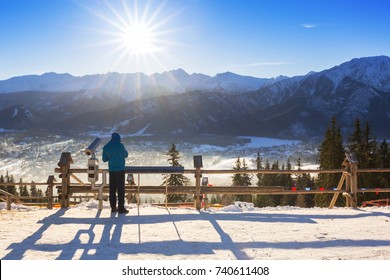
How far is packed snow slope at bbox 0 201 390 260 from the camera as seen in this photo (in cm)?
668

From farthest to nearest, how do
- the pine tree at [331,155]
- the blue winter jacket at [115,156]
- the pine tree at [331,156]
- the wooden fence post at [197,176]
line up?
the pine tree at [331,155] < the pine tree at [331,156] < the wooden fence post at [197,176] < the blue winter jacket at [115,156]

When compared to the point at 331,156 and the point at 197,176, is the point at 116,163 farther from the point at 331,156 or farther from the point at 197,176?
the point at 331,156

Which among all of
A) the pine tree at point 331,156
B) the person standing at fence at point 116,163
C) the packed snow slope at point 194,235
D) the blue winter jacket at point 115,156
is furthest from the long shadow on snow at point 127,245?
the pine tree at point 331,156

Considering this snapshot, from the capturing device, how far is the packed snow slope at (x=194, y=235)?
6680 mm

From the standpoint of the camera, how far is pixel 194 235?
315 inches

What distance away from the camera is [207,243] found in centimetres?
735

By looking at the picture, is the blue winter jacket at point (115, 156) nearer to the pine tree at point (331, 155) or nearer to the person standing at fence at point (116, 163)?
the person standing at fence at point (116, 163)

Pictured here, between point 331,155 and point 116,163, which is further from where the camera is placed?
point 331,155

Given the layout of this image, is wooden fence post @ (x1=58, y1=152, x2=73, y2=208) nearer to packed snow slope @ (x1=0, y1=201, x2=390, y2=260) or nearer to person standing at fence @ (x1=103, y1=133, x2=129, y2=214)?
packed snow slope @ (x1=0, y1=201, x2=390, y2=260)

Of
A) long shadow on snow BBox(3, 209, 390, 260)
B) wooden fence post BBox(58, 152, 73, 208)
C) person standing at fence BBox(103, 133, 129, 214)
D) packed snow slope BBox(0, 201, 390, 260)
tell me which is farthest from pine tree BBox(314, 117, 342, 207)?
long shadow on snow BBox(3, 209, 390, 260)

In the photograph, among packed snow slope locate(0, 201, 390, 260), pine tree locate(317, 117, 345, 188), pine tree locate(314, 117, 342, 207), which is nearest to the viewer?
packed snow slope locate(0, 201, 390, 260)

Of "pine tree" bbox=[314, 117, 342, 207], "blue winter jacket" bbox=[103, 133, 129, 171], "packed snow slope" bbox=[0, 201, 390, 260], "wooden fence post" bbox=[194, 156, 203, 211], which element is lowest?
"pine tree" bbox=[314, 117, 342, 207]

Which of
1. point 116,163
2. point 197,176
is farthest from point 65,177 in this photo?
point 197,176
